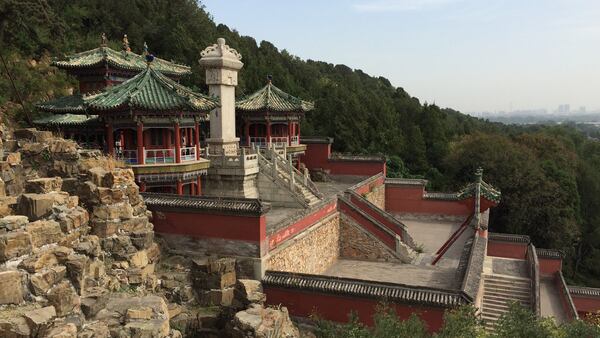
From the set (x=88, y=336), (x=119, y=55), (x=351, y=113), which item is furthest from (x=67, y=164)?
(x=351, y=113)

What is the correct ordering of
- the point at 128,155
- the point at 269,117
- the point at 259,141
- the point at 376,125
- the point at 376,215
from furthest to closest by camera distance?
the point at 376,125
the point at 259,141
the point at 269,117
the point at 376,215
the point at 128,155

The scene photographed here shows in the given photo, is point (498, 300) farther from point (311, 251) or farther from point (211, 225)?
point (211, 225)

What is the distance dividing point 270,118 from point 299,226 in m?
10.2

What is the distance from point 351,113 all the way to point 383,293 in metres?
31.9

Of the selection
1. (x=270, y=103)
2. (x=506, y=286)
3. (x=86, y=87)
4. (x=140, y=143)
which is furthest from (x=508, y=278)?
(x=86, y=87)

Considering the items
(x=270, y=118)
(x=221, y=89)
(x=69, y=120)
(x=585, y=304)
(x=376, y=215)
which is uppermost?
(x=221, y=89)

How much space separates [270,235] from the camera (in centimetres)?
1317

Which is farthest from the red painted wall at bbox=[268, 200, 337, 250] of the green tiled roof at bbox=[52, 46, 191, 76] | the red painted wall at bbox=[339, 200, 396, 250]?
the green tiled roof at bbox=[52, 46, 191, 76]

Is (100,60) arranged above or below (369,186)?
above

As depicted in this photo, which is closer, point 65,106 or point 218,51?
point 65,106

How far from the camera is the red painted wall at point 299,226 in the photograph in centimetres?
1355

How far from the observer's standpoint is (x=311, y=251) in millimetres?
16219

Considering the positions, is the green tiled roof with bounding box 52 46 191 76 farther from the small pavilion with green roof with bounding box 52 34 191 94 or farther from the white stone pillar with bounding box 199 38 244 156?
the white stone pillar with bounding box 199 38 244 156

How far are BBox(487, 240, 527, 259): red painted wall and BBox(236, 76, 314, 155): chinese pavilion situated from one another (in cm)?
1148
